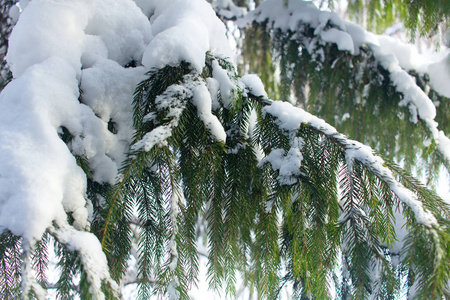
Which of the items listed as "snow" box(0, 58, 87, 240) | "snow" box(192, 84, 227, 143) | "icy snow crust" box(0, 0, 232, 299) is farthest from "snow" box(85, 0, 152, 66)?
"snow" box(192, 84, 227, 143)

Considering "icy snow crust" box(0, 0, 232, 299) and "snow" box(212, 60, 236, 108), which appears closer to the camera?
"icy snow crust" box(0, 0, 232, 299)

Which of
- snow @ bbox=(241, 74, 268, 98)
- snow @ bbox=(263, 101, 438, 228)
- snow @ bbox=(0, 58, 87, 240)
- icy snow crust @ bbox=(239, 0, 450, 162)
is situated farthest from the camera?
icy snow crust @ bbox=(239, 0, 450, 162)

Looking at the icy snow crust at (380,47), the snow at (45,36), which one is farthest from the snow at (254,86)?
the icy snow crust at (380,47)

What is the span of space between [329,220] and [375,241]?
0.12 metres

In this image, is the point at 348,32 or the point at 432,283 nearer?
the point at 432,283

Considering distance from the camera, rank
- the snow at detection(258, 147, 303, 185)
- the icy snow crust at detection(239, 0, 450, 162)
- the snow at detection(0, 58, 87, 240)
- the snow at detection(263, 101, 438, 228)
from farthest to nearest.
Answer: the icy snow crust at detection(239, 0, 450, 162) → the snow at detection(258, 147, 303, 185) → the snow at detection(263, 101, 438, 228) → the snow at detection(0, 58, 87, 240)

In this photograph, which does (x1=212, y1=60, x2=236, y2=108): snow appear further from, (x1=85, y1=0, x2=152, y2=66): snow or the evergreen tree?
(x1=85, y1=0, x2=152, y2=66): snow

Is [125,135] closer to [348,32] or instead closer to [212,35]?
[212,35]

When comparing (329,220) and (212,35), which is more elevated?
(212,35)

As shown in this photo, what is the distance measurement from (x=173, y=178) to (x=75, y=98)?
35 centimetres

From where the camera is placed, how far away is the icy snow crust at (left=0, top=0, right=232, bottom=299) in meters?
0.62

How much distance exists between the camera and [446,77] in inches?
74.0

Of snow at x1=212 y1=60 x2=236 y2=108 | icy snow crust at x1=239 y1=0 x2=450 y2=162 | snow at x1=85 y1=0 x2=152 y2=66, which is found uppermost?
snow at x1=85 y1=0 x2=152 y2=66

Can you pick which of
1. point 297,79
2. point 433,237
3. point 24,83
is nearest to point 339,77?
point 297,79
